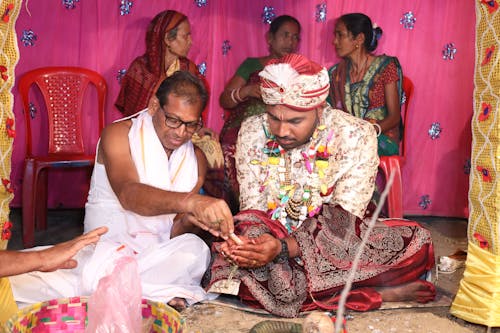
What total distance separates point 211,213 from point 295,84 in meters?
0.96

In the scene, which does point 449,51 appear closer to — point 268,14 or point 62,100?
point 268,14

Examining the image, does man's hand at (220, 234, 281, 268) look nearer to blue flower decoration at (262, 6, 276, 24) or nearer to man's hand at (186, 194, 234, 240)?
man's hand at (186, 194, 234, 240)

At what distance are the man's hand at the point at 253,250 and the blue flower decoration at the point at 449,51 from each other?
3.09m

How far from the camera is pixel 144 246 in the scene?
3656mm

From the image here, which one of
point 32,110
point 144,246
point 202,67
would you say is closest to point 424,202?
point 202,67

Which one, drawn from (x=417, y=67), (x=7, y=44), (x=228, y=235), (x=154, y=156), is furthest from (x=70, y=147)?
(x=417, y=67)

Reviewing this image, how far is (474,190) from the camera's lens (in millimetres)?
3281

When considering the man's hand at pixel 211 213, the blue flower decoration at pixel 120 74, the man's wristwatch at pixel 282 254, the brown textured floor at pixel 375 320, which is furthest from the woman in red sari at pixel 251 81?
the man's hand at pixel 211 213

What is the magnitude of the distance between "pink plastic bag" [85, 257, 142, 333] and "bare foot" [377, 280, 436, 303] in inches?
68.9

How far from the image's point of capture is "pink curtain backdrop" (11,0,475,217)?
5.39 metres

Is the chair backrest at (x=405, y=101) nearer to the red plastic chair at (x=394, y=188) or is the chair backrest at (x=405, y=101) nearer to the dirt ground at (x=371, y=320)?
the red plastic chair at (x=394, y=188)

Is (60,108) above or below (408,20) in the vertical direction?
below

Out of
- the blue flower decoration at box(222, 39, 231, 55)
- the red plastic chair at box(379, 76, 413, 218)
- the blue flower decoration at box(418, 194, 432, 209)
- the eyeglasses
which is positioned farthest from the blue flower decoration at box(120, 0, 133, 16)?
the blue flower decoration at box(418, 194, 432, 209)

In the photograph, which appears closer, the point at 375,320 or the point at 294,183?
the point at 375,320
